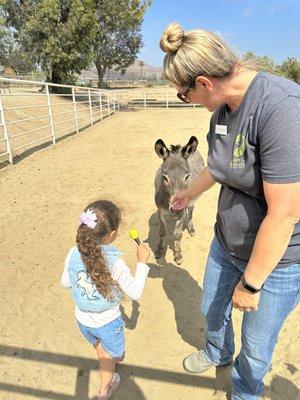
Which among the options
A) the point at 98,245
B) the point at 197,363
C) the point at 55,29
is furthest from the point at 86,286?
the point at 55,29

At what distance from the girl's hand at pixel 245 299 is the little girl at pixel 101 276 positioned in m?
0.67

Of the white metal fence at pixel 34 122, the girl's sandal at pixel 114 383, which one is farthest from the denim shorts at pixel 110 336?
the white metal fence at pixel 34 122

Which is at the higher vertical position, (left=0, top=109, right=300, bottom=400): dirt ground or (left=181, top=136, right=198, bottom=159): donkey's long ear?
(left=181, top=136, right=198, bottom=159): donkey's long ear

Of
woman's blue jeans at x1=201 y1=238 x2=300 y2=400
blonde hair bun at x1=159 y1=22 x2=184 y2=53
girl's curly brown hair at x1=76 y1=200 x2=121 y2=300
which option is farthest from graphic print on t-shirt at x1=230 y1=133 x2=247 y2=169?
girl's curly brown hair at x1=76 y1=200 x2=121 y2=300

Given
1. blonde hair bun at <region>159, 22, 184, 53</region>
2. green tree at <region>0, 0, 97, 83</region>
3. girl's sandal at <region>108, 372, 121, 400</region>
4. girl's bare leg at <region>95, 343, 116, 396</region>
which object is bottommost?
girl's sandal at <region>108, 372, 121, 400</region>

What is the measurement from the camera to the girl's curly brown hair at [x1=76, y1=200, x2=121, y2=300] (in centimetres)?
220

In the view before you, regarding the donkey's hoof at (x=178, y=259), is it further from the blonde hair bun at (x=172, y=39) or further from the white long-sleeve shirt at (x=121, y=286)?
the blonde hair bun at (x=172, y=39)

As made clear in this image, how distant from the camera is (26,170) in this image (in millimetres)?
8305

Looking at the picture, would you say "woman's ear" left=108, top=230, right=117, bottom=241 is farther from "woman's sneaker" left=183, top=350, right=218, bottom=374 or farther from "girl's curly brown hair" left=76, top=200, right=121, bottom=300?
"woman's sneaker" left=183, top=350, right=218, bottom=374

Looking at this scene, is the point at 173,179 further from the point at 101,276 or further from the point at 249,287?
the point at 249,287

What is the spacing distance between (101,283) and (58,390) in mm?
1284

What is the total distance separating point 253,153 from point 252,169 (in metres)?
0.09

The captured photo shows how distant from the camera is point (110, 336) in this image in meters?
2.49

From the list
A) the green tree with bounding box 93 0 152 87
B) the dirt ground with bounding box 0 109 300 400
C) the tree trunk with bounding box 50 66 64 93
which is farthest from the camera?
the green tree with bounding box 93 0 152 87
